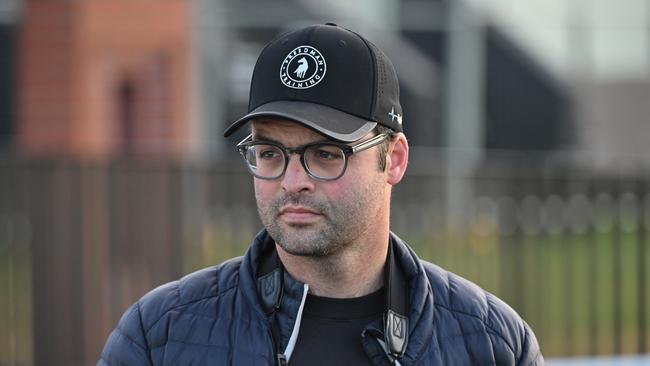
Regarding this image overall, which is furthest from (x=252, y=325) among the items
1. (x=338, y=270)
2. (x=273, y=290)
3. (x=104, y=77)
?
(x=104, y=77)

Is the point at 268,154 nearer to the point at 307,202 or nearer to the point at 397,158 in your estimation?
the point at 307,202

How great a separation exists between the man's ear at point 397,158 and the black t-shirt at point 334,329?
0.91ft

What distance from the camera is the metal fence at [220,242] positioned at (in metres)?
6.97

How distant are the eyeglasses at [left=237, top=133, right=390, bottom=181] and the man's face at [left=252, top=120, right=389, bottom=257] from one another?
0.01m

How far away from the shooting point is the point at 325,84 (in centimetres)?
251

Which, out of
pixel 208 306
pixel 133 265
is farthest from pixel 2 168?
pixel 208 306

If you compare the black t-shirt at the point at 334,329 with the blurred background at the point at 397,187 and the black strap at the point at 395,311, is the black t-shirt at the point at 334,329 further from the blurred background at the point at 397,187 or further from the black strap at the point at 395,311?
the blurred background at the point at 397,187

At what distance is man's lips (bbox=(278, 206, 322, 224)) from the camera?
8.04ft

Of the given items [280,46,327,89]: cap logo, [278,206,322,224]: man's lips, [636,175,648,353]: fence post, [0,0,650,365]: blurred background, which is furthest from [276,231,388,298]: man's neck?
[636,175,648,353]: fence post

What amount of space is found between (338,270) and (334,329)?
0.13 meters

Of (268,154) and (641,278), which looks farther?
(641,278)

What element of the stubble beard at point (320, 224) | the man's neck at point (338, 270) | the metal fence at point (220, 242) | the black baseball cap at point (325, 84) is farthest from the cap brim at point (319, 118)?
the metal fence at point (220, 242)

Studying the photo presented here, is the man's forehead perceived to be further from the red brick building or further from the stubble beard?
the red brick building

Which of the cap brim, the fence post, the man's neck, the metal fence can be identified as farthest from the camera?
the fence post
